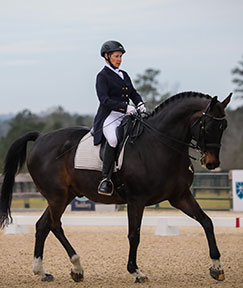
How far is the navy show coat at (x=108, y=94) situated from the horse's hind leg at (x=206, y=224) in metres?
1.25

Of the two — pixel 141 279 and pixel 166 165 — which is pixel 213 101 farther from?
pixel 141 279

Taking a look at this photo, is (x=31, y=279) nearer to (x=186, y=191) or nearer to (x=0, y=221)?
Result: (x=0, y=221)

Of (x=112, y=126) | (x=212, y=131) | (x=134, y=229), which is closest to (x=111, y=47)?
(x=112, y=126)

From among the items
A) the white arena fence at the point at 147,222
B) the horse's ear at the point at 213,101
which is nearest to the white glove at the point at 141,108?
the horse's ear at the point at 213,101

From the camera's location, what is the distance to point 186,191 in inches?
260

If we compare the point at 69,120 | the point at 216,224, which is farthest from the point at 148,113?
the point at 69,120

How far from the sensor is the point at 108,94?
691 centimetres

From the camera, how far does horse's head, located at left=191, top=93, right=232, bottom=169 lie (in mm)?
6035

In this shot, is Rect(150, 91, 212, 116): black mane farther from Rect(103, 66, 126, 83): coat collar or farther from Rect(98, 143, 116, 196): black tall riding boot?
Rect(98, 143, 116, 196): black tall riding boot

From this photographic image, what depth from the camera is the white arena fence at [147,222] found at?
32.4 ft

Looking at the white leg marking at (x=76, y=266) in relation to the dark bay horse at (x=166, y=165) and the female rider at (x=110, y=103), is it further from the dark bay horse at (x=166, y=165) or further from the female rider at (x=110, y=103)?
the female rider at (x=110, y=103)

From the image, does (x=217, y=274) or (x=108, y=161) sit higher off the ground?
(x=108, y=161)

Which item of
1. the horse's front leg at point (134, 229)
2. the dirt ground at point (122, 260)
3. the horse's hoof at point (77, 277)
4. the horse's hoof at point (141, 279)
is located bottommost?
the dirt ground at point (122, 260)

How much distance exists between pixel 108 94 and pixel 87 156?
799 millimetres
